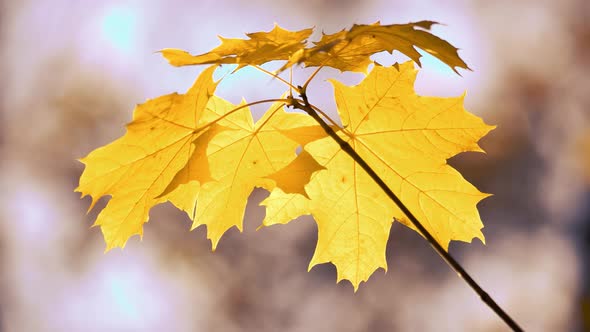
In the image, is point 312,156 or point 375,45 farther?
point 312,156

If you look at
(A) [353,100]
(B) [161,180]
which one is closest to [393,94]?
(A) [353,100]

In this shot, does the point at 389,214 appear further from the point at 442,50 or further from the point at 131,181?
the point at 131,181

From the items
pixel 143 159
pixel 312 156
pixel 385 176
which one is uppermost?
pixel 143 159

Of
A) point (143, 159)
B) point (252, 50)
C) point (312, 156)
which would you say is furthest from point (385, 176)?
point (143, 159)

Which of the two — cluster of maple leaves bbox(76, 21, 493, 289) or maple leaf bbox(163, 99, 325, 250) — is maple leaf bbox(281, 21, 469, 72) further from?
maple leaf bbox(163, 99, 325, 250)

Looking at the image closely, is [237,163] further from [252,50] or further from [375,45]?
[375,45]

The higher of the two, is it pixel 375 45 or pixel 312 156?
pixel 375 45
